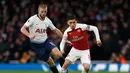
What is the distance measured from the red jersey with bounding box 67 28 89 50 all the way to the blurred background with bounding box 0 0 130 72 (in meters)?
6.66

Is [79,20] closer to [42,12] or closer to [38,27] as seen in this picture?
[38,27]

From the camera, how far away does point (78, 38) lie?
46.0ft

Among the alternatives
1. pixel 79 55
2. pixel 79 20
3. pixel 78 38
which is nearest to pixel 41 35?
pixel 78 38

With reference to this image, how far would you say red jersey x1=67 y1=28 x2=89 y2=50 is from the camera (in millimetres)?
13898

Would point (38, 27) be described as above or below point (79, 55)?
above

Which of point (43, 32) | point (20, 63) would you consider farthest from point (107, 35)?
point (43, 32)

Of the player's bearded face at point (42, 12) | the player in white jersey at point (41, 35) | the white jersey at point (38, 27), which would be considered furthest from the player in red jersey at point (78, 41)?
the player's bearded face at point (42, 12)

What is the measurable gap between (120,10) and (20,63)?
504cm

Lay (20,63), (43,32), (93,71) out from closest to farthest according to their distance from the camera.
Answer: (43,32) < (93,71) < (20,63)

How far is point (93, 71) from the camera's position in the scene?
1988 cm

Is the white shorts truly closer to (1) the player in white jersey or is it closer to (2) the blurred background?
(1) the player in white jersey

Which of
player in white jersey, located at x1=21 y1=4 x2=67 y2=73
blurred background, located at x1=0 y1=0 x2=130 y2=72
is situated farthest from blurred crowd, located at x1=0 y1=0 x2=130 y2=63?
player in white jersey, located at x1=21 y1=4 x2=67 y2=73

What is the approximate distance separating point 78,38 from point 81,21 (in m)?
8.78

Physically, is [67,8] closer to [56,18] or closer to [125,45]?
[56,18]
